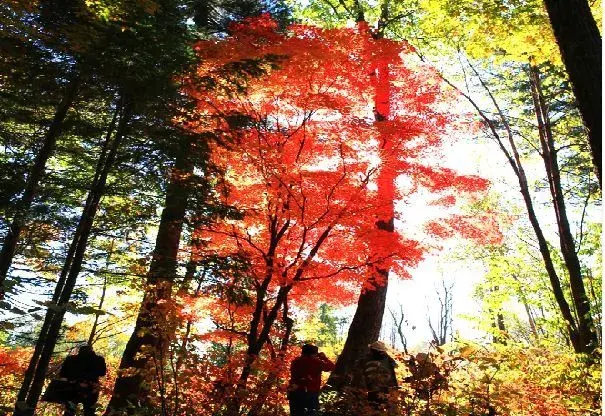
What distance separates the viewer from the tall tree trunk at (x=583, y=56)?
11.8 ft

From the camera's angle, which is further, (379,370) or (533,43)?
(533,43)

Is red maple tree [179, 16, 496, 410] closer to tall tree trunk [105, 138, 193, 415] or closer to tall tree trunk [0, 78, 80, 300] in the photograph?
tall tree trunk [105, 138, 193, 415]

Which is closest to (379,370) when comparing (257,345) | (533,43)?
(257,345)

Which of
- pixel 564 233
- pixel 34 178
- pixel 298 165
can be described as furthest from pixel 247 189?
pixel 564 233

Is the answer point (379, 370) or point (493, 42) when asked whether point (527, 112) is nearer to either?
point (493, 42)

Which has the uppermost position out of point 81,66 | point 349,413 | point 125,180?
point 81,66

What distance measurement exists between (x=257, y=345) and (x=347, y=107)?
4.54 m

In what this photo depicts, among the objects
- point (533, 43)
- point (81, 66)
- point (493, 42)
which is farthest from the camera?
point (493, 42)

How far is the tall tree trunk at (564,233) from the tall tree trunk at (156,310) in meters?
7.17

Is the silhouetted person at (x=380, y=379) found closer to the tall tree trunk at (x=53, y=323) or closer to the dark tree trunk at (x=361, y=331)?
the dark tree trunk at (x=361, y=331)

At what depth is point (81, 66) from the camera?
6176mm

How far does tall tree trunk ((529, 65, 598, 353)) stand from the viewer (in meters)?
8.76

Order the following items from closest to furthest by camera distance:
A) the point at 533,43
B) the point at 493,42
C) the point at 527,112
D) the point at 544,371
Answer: the point at 533,43 < the point at 493,42 < the point at 544,371 < the point at 527,112

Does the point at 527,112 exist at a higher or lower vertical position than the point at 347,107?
higher
